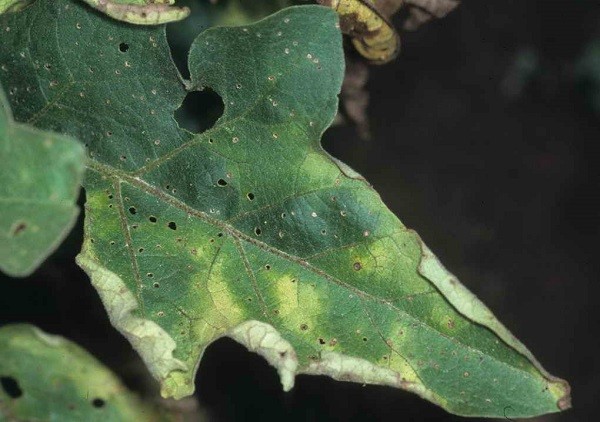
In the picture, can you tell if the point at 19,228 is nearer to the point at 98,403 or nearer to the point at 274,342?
the point at 98,403

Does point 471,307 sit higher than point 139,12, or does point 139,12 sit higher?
point 139,12

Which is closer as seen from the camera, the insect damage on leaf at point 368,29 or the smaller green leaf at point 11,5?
the smaller green leaf at point 11,5

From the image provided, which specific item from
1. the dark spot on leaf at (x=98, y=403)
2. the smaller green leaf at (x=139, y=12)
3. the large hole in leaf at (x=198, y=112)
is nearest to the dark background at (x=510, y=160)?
the large hole in leaf at (x=198, y=112)

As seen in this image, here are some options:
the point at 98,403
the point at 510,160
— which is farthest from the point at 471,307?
the point at 510,160

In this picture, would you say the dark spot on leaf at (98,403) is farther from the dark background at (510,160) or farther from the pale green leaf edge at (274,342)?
the dark background at (510,160)

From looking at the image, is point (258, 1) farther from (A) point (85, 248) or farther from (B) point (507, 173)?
(B) point (507, 173)
